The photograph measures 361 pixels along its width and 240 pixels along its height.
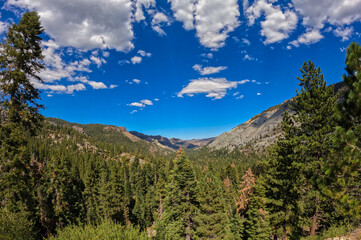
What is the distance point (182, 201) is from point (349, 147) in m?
16.7

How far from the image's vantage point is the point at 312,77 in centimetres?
1516

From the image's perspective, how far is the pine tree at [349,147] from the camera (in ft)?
21.2

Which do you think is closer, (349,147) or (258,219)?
(349,147)

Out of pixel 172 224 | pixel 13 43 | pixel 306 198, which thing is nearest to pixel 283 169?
pixel 306 198

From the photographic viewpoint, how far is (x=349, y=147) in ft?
21.3

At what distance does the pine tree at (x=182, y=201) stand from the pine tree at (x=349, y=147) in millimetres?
13775

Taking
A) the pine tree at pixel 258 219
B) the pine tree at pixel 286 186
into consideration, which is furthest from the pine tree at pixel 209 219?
the pine tree at pixel 286 186

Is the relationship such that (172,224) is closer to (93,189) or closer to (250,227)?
(250,227)

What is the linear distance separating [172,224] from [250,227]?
10.9 m

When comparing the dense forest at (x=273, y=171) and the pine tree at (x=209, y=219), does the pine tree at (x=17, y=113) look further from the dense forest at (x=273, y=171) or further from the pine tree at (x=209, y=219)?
the pine tree at (x=209, y=219)

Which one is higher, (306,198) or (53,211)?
(306,198)

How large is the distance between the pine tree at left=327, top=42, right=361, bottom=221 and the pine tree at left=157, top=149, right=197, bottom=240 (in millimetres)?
13775

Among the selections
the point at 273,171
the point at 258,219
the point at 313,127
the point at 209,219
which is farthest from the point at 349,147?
the point at 258,219

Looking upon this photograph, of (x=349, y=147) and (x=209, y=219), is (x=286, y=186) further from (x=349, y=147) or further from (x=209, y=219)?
(x=349, y=147)
